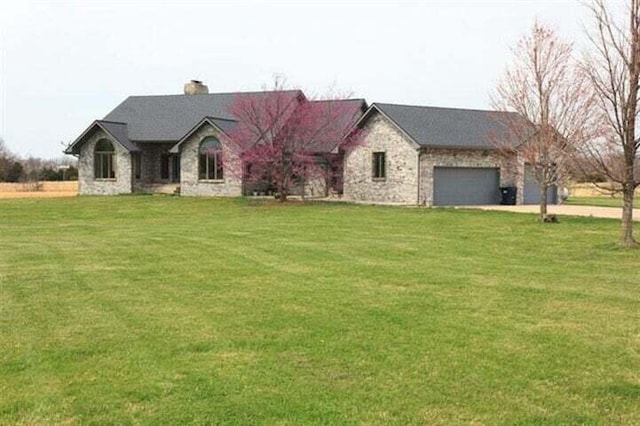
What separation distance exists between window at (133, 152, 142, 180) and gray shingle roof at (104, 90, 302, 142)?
0.98m

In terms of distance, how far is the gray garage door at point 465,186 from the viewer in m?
35.5

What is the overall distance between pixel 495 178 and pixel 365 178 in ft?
22.3

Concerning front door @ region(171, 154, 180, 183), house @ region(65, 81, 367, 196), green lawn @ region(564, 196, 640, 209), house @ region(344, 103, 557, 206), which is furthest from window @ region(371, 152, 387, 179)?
front door @ region(171, 154, 180, 183)

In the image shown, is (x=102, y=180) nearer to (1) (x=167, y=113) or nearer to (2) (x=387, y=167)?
(1) (x=167, y=113)

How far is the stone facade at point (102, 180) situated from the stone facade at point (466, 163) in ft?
59.7

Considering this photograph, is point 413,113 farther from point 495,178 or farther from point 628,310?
point 628,310

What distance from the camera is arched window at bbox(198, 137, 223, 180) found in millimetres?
40125

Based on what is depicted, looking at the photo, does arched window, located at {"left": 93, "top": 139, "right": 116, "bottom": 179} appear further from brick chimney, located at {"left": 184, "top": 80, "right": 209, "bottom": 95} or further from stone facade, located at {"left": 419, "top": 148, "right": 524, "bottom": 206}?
stone facade, located at {"left": 419, "top": 148, "right": 524, "bottom": 206}

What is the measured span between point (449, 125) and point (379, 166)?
4507 millimetres

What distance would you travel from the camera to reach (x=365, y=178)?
3719 centimetres

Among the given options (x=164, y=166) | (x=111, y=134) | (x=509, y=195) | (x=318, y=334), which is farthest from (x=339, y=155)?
(x=318, y=334)

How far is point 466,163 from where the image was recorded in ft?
119

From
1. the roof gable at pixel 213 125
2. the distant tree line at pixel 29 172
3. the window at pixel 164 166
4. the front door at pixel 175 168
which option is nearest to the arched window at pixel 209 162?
the roof gable at pixel 213 125

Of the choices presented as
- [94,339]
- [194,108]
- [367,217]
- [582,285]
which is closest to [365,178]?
[367,217]
